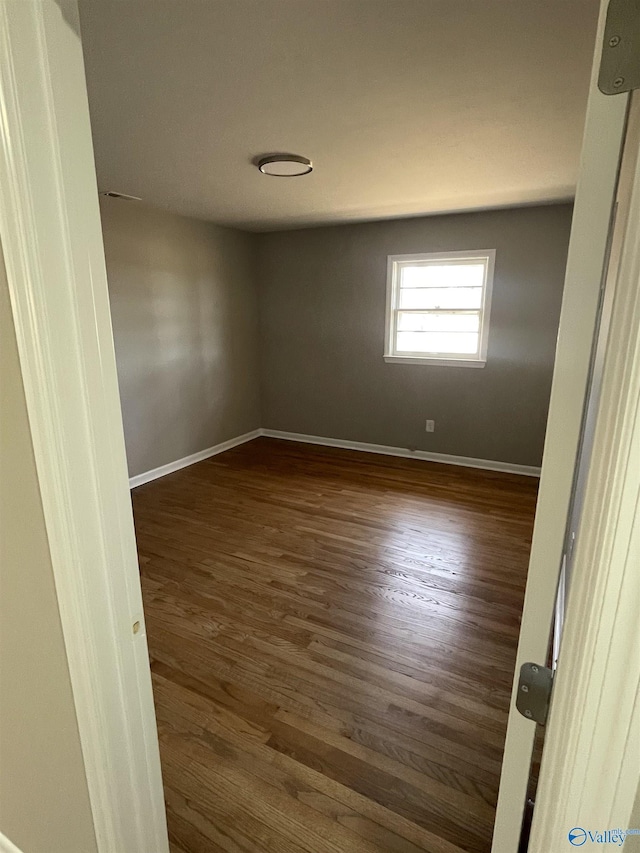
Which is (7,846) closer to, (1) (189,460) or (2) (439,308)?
(1) (189,460)

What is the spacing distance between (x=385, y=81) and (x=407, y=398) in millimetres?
3213

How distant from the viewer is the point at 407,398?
4656 mm

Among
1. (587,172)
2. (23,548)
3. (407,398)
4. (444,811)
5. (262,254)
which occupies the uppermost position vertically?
(262,254)

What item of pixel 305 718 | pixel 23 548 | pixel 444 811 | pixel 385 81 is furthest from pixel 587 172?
pixel 305 718

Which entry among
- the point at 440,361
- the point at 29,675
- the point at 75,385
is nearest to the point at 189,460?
the point at 440,361

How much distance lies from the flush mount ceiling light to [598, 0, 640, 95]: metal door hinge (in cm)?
226

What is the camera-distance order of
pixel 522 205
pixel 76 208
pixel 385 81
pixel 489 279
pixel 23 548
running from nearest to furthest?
pixel 76 208 → pixel 23 548 → pixel 385 81 → pixel 522 205 → pixel 489 279

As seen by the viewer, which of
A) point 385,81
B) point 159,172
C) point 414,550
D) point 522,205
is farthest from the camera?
point 522,205

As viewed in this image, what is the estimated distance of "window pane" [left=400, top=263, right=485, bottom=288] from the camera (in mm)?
4164

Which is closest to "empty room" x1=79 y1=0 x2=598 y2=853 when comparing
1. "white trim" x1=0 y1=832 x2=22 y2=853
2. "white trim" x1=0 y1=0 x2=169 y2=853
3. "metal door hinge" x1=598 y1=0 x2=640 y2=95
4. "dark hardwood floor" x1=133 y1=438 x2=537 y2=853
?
"dark hardwood floor" x1=133 y1=438 x2=537 y2=853

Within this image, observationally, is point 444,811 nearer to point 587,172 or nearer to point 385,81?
point 587,172

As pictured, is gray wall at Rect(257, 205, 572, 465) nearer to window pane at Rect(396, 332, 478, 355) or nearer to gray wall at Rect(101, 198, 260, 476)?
window pane at Rect(396, 332, 478, 355)

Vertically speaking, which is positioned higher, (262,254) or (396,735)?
(262,254)
